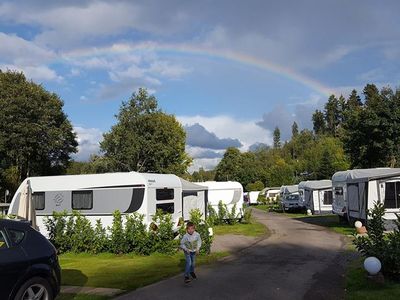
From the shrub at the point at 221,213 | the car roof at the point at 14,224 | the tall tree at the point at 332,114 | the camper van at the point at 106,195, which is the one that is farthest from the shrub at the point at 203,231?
the tall tree at the point at 332,114

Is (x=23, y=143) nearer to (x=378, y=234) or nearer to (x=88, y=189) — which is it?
(x=88, y=189)

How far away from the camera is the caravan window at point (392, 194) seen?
2242 centimetres

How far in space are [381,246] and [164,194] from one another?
9779 mm

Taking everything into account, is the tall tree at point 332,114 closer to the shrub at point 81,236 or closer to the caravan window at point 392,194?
the caravan window at point 392,194

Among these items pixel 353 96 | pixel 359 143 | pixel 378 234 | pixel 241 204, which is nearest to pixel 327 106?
pixel 353 96

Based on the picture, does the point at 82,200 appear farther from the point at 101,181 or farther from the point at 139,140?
the point at 139,140

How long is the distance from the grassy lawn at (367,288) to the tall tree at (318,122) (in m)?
124

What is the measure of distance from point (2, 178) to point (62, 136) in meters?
5.51

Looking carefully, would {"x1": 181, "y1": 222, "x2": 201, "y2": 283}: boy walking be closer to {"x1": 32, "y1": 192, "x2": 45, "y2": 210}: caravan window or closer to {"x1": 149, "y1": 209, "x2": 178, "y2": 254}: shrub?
{"x1": 149, "y1": 209, "x2": 178, "y2": 254}: shrub

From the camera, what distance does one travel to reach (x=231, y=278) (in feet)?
37.2

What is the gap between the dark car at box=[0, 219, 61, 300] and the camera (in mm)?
7176

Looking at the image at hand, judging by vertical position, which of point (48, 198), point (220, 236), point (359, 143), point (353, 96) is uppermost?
point (353, 96)

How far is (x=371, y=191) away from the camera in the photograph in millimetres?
22688

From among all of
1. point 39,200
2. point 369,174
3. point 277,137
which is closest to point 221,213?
point 369,174
